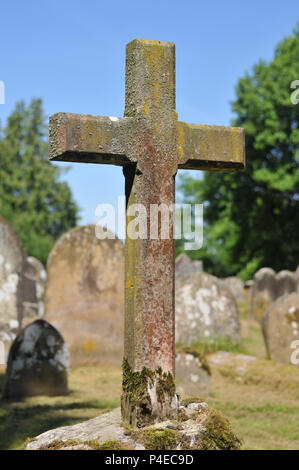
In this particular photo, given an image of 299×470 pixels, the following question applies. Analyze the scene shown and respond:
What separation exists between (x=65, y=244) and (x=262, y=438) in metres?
6.07

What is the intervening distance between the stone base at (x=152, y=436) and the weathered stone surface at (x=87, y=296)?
723 cm

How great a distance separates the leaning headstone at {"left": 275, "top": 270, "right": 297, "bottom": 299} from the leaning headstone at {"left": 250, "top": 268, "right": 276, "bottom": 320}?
0.44ft

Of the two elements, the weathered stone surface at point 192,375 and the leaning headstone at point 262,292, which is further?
the leaning headstone at point 262,292

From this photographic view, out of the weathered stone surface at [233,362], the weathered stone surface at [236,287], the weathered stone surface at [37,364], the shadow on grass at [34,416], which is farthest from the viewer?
the weathered stone surface at [236,287]

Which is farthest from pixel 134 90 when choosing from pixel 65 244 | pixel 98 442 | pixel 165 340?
pixel 65 244

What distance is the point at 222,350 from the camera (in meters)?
11.7

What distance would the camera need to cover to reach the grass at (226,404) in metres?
6.76

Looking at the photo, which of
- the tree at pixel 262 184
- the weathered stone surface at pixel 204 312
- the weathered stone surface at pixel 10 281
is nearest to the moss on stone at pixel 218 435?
the weathered stone surface at pixel 204 312

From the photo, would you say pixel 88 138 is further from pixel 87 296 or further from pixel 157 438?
pixel 87 296

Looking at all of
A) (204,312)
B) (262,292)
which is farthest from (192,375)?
(262,292)

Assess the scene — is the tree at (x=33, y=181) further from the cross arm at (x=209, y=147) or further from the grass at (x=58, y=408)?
the cross arm at (x=209, y=147)

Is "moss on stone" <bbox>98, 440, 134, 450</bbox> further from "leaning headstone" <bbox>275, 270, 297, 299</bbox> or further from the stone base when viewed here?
"leaning headstone" <bbox>275, 270, 297, 299</bbox>

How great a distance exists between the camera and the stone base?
3633 millimetres

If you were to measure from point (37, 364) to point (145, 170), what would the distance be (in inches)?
209
